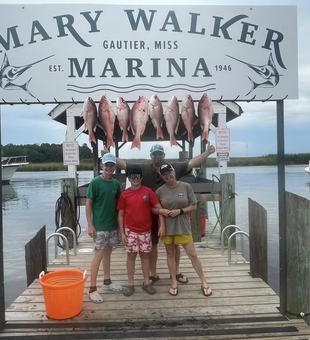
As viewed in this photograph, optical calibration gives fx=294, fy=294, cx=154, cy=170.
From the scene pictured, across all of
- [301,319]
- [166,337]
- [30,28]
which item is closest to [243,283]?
[301,319]

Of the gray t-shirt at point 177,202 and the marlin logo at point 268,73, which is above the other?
the marlin logo at point 268,73

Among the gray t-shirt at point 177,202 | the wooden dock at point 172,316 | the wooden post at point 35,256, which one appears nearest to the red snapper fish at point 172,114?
the gray t-shirt at point 177,202

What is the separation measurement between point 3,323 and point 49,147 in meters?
11.1

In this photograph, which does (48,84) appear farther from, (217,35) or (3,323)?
(3,323)

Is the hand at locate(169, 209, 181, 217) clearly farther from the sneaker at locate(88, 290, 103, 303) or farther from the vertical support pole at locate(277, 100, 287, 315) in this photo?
the sneaker at locate(88, 290, 103, 303)

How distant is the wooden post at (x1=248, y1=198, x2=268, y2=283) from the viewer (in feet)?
11.4

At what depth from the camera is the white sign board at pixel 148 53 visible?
2637 mm

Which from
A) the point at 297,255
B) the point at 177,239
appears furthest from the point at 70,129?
the point at 297,255

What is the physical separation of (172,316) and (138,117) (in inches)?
74.6

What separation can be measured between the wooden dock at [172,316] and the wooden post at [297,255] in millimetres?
151

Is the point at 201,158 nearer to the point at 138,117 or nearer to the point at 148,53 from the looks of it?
the point at 138,117

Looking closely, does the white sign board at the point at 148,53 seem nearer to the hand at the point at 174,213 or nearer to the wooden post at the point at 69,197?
the hand at the point at 174,213

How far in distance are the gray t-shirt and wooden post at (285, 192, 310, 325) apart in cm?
96

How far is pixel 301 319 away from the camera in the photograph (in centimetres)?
263
